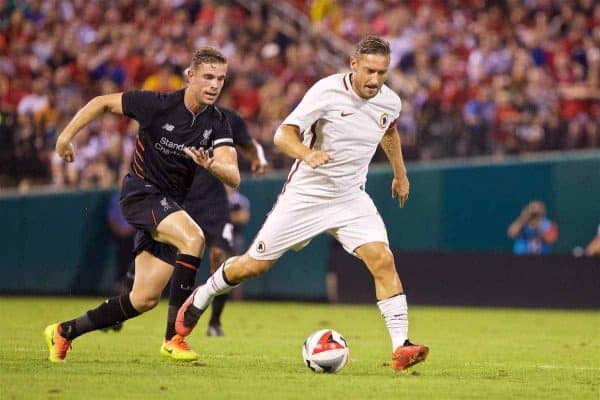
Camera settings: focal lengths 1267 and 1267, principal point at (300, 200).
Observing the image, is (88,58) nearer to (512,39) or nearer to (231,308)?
(231,308)

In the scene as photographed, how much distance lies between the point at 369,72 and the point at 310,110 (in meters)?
0.53

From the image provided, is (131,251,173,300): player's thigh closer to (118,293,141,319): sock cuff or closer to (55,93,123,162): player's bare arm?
(118,293,141,319): sock cuff

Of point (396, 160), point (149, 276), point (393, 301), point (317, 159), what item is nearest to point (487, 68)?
point (396, 160)

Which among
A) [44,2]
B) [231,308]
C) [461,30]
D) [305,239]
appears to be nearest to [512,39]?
[461,30]

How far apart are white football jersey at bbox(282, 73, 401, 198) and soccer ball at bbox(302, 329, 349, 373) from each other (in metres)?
1.11

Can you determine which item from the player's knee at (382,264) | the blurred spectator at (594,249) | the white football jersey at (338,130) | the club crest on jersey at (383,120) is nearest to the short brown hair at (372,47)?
the white football jersey at (338,130)

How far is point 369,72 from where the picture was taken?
9617mm

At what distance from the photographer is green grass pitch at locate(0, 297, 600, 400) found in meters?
8.32

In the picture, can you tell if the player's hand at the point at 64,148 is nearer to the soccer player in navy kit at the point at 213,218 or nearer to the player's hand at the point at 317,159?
the player's hand at the point at 317,159

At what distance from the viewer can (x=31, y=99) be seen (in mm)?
21984

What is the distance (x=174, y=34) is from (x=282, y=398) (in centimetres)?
1635

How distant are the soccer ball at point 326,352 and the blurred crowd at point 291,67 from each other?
36.6ft

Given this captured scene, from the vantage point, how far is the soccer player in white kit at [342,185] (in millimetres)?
9617

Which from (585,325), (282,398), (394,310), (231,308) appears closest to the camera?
(282,398)
